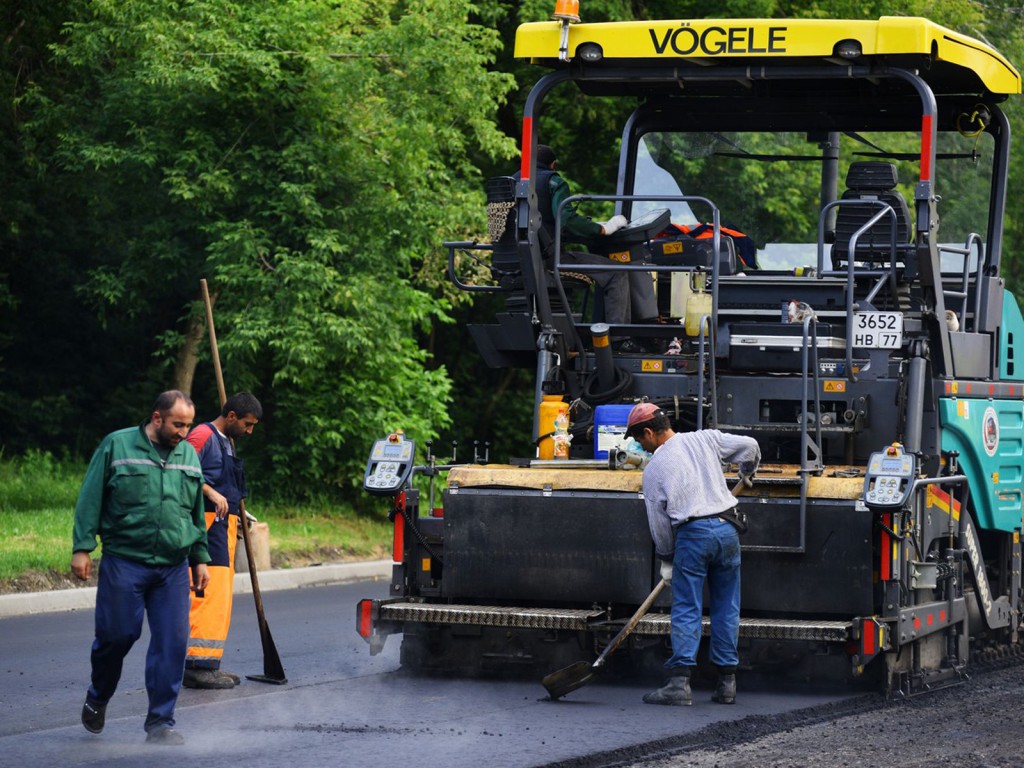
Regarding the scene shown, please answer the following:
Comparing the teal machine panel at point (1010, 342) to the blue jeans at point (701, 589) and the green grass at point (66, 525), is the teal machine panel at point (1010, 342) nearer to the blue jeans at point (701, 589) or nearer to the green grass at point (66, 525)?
the blue jeans at point (701, 589)

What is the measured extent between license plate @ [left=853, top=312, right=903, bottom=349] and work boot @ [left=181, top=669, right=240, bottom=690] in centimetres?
391

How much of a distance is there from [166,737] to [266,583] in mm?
8440

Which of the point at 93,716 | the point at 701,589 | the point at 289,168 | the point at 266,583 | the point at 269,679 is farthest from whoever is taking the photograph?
the point at 289,168

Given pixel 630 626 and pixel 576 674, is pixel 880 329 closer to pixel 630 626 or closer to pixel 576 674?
pixel 630 626

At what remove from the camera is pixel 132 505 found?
7805 mm

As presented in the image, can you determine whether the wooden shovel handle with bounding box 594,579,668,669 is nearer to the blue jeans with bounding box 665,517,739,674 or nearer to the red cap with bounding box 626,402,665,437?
the blue jeans with bounding box 665,517,739,674

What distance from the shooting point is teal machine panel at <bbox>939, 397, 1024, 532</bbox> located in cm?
1016

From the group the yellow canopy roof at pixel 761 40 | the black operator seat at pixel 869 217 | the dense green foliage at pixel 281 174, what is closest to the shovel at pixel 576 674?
the black operator seat at pixel 869 217

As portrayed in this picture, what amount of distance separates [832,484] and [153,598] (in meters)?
3.51

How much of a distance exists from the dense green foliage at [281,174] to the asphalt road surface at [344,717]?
8.23m

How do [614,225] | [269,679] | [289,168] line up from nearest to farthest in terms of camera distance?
[269,679], [614,225], [289,168]

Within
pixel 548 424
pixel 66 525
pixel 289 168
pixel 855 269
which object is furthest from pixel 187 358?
pixel 855 269

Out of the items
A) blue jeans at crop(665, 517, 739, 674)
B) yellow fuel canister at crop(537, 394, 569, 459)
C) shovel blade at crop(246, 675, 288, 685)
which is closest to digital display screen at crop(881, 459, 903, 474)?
blue jeans at crop(665, 517, 739, 674)

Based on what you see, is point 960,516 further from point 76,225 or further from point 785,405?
point 76,225
